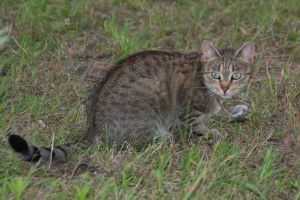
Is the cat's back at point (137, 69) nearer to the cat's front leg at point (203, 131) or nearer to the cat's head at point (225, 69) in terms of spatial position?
the cat's head at point (225, 69)

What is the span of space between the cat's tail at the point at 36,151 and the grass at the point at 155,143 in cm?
7

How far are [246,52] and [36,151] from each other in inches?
79.8

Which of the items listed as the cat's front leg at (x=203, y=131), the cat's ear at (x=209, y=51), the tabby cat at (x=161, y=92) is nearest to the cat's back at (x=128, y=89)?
the tabby cat at (x=161, y=92)

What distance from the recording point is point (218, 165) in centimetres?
455

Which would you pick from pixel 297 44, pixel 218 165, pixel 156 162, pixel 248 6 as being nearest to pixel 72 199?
pixel 156 162

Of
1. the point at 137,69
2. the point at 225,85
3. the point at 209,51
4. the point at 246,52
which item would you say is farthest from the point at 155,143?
the point at 246,52

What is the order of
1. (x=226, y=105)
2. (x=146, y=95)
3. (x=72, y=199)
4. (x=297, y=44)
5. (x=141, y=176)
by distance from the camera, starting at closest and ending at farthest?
1. (x=72, y=199)
2. (x=141, y=176)
3. (x=146, y=95)
4. (x=226, y=105)
5. (x=297, y=44)

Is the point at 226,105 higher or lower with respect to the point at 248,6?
lower

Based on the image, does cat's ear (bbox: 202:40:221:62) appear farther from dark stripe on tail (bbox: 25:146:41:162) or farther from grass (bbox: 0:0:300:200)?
dark stripe on tail (bbox: 25:146:41:162)

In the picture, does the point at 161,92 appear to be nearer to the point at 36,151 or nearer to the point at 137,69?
the point at 137,69

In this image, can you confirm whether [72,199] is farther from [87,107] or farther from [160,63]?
[160,63]

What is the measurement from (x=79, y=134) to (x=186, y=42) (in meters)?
2.20

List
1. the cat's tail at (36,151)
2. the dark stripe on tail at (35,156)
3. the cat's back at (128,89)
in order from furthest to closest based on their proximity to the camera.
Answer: the cat's back at (128,89) < the dark stripe on tail at (35,156) < the cat's tail at (36,151)

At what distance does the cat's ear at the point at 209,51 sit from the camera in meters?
5.41
